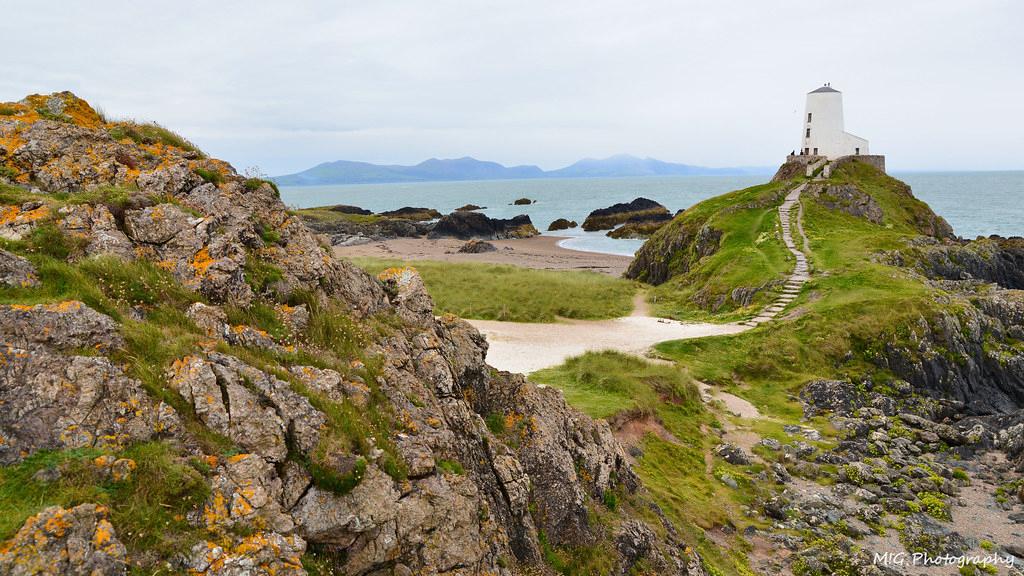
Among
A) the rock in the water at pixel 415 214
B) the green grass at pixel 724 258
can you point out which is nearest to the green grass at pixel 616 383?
the green grass at pixel 724 258

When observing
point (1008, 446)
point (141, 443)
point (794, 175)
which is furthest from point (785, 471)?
point (794, 175)

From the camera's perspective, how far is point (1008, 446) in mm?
19578

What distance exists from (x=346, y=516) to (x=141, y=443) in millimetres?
2500

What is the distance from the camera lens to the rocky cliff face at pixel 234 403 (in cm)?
578

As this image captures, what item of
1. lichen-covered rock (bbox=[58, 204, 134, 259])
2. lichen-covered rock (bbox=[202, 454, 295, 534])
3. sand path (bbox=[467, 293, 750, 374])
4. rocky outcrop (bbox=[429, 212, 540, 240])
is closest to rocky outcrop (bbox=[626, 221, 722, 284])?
sand path (bbox=[467, 293, 750, 374])

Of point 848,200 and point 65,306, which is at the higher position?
point 848,200

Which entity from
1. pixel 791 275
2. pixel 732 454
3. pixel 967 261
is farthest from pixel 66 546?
pixel 967 261

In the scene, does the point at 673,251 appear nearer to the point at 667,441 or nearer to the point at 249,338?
the point at 667,441

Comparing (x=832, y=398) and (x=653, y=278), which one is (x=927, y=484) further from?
(x=653, y=278)

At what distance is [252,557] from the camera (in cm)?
583

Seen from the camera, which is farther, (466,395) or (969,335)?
(969,335)

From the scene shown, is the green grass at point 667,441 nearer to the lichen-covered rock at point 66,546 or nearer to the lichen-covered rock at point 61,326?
the lichen-covered rock at point 66,546

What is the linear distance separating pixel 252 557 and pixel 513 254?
2757 inches

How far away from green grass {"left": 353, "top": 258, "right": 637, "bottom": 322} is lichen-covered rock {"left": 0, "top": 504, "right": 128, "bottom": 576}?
27.0 metres
